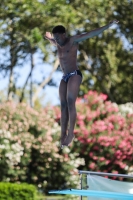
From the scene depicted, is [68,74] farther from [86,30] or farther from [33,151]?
[86,30]

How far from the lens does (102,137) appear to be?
1977 cm

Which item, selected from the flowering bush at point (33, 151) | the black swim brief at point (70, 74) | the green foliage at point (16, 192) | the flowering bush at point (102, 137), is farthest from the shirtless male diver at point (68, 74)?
the flowering bush at point (102, 137)

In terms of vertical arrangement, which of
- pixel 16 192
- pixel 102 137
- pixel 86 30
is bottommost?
pixel 16 192

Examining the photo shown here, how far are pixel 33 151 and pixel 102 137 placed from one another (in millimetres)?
2171

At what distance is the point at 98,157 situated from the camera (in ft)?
65.6

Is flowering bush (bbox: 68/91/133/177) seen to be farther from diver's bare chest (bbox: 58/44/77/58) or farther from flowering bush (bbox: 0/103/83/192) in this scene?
diver's bare chest (bbox: 58/44/77/58)

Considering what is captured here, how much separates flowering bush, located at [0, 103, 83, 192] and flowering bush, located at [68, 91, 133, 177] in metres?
0.69

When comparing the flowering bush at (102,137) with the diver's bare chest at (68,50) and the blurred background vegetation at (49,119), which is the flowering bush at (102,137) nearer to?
the blurred background vegetation at (49,119)

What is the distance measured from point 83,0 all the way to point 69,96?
62.9 feet

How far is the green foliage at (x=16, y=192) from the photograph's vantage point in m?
14.7

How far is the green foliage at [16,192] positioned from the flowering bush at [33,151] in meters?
2.79

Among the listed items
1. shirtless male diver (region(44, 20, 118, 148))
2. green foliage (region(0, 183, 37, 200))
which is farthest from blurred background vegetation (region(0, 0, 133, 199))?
shirtless male diver (region(44, 20, 118, 148))

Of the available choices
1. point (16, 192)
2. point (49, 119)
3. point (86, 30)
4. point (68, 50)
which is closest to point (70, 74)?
point (68, 50)

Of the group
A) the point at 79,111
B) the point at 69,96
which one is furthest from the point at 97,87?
the point at 69,96
